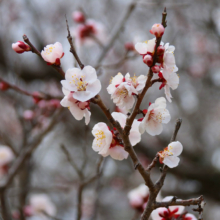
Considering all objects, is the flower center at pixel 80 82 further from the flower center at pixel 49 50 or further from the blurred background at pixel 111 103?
the blurred background at pixel 111 103

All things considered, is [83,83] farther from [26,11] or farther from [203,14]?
[203,14]

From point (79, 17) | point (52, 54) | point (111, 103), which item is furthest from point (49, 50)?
point (111, 103)

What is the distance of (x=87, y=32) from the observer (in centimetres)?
308

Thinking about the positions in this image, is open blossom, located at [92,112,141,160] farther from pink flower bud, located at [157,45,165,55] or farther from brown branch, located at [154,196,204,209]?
pink flower bud, located at [157,45,165,55]

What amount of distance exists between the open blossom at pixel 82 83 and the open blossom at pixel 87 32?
7.13ft

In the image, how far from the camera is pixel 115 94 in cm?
94

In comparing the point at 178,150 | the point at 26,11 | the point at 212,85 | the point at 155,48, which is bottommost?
the point at 178,150

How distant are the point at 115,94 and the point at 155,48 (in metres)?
0.21

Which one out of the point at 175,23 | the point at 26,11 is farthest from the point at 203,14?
the point at 26,11

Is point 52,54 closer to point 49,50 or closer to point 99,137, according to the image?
point 49,50

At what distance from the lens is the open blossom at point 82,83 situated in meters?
0.87

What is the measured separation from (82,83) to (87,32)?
2343 mm

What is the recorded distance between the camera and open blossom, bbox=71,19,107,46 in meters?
3.03

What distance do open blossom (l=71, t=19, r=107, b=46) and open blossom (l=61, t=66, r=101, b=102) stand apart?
7.13ft
